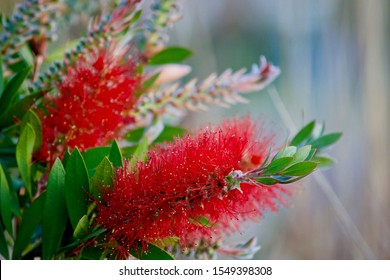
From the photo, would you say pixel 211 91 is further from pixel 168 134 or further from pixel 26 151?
pixel 26 151

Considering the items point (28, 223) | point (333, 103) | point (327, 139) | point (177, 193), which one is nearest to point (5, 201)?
point (28, 223)

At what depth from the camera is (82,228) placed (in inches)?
15.1

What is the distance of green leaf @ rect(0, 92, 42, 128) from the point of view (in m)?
0.46

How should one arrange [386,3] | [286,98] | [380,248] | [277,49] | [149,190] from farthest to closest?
[277,49]
[286,98]
[386,3]
[380,248]
[149,190]

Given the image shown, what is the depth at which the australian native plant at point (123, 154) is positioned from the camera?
1.19 ft

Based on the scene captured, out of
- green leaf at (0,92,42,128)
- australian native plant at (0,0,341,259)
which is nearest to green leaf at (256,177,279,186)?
australian native plant at (0,0,341,259)

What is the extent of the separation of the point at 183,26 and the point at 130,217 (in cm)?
65

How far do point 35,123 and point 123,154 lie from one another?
74 mm

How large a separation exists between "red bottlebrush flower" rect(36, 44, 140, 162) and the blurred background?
1.33 feet

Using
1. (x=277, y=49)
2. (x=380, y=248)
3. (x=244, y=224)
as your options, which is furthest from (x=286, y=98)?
(x=244, y=224)

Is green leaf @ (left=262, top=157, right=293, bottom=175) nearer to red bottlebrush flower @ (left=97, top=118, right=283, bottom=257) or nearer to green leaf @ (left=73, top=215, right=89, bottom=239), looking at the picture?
red bottlebrush flower @ (left=97, top=118, right=283, bottom=257)

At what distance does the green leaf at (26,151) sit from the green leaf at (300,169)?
189mm
